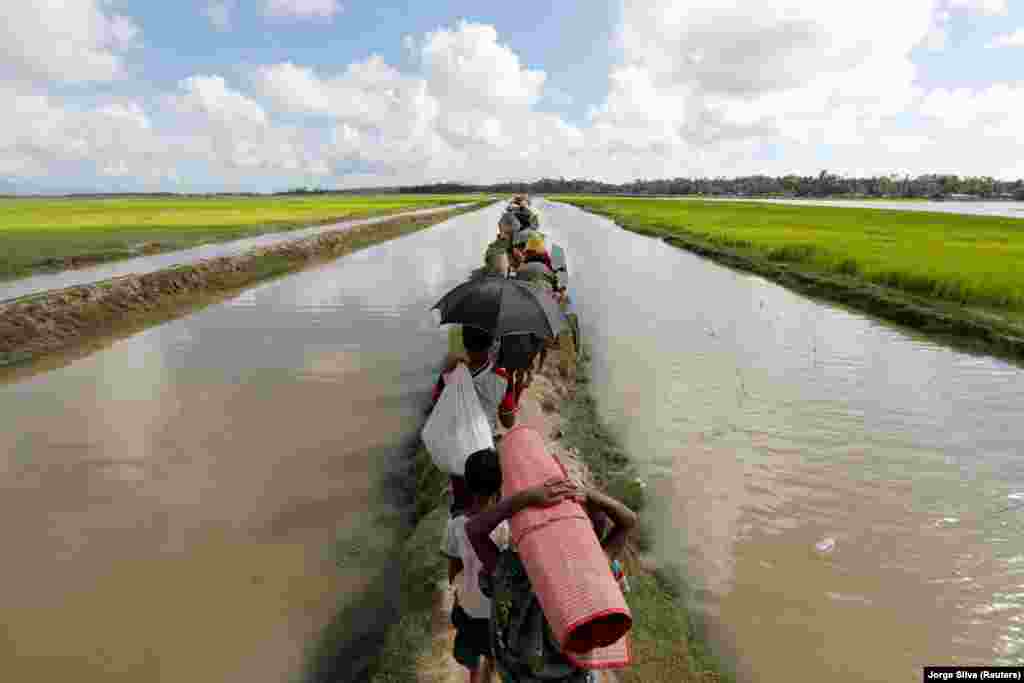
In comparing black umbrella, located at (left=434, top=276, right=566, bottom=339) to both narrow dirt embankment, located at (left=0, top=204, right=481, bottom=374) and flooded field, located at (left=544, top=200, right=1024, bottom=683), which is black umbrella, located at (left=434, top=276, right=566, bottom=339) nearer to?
flooded field, located at (left=544, top=200, right=1024, bottom=683)

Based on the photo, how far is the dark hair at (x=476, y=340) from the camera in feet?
10.7

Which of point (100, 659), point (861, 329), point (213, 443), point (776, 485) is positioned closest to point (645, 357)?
point (776, 485)

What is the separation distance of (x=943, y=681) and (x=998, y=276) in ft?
51.0

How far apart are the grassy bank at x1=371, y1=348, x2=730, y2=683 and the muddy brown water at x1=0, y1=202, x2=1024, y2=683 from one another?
249 mm

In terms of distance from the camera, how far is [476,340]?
10.8ft

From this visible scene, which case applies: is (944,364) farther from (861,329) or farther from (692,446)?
(692,446)

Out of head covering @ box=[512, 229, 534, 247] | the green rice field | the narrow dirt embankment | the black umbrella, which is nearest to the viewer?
the black umbrella

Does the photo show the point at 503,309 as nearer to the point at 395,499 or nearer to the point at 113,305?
the point at 395,499

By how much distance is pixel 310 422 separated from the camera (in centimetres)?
759

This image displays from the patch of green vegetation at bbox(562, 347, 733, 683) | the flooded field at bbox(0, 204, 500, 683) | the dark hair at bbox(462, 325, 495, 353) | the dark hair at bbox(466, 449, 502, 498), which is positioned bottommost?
the flooded field at bbox(0, 204, 500, 683)

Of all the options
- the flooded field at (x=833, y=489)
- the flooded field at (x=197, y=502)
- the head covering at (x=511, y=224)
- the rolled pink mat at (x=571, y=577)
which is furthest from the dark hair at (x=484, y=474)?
the head covering at (x=511, y=224)

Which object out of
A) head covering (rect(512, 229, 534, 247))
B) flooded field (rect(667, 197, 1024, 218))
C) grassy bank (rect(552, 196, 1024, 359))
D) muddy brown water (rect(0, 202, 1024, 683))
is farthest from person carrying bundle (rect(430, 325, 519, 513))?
flooded field (rect(667, 197, 1024, 218))

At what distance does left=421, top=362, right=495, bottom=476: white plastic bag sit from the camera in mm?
2684

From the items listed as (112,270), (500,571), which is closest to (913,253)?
(500,571)
